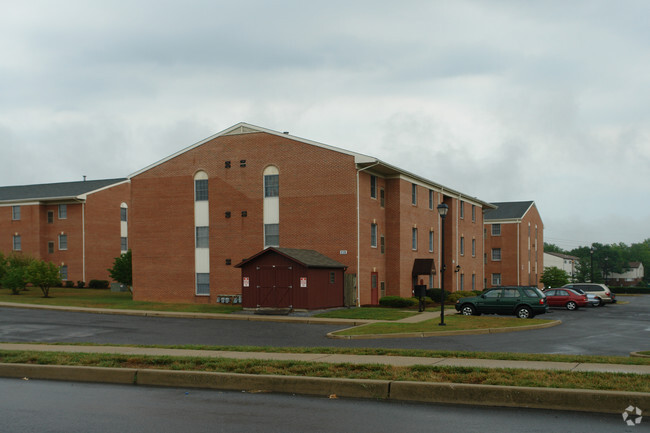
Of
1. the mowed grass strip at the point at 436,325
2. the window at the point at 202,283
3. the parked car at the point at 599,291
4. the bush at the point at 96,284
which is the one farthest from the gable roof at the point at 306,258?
the bush at the point at 96,284

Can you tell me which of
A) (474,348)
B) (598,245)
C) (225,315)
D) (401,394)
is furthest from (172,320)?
(598,245)

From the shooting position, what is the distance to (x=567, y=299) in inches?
1702

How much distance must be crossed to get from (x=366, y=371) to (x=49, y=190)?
2393 inches

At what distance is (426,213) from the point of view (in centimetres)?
4747

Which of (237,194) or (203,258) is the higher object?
(237,194)

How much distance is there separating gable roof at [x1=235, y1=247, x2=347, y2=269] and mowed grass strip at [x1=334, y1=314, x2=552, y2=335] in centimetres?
796

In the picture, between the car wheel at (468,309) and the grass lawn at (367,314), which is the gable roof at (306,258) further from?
the car wheel at (468,309)

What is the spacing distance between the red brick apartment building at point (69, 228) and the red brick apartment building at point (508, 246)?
1597 inches

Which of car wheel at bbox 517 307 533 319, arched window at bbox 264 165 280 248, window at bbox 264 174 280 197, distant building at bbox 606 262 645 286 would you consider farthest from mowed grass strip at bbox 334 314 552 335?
distant building at bbox 606 262 645 286

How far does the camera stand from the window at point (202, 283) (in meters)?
41.8

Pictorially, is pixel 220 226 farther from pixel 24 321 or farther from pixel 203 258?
pixel 24 321

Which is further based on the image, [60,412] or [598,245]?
[598,245]

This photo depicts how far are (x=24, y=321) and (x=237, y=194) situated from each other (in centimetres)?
1631

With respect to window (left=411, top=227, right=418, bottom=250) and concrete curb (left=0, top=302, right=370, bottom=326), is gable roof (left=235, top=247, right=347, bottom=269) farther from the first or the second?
window (left=411, top=227, right=418, bottom=250)
